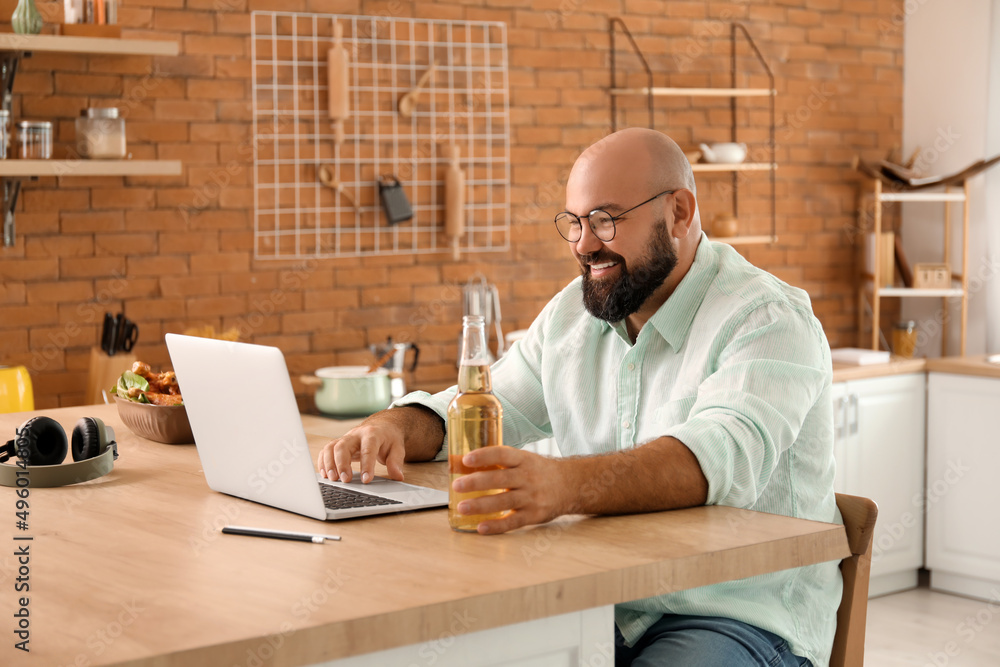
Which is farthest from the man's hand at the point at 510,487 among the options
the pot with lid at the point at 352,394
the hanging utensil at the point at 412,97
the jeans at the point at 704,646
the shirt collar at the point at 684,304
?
the hanging utensil at the point at 412,97

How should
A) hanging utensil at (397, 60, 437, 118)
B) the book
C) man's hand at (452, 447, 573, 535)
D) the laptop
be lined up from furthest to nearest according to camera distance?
the book
hanging utensil at (397, 60, 437, 118)
the laptop
man's hand at (452, 447, 573, 535)

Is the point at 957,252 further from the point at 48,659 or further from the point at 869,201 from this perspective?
the point at 48,659

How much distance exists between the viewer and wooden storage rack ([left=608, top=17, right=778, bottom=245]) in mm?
4230

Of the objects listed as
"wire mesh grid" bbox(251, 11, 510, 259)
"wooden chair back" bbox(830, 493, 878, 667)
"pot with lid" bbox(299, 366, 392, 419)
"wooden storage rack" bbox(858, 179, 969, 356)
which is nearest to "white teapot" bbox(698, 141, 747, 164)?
"wooden storage rack" bbox(858, 179, 969, 356)

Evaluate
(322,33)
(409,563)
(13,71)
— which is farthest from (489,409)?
(322,33)

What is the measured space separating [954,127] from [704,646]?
3.79m

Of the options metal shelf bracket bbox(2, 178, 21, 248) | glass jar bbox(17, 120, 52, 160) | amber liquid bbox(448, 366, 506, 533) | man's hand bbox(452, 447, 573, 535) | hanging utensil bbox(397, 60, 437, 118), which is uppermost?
hanging utensil bbox(397, 60, 437, 118)

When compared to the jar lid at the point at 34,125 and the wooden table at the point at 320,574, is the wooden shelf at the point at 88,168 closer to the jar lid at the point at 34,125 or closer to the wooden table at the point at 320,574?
the jar lid at the point at 34,125

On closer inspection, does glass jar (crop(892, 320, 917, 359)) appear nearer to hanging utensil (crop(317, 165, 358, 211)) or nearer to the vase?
hanging utensil (crop(317, 165, 358, 211))

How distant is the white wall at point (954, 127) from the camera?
4.57 metres

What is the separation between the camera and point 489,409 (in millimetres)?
1378

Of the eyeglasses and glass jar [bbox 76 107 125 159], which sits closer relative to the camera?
the eyeglasses

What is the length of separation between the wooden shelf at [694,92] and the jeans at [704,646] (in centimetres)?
287

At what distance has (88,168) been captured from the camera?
315 cm
